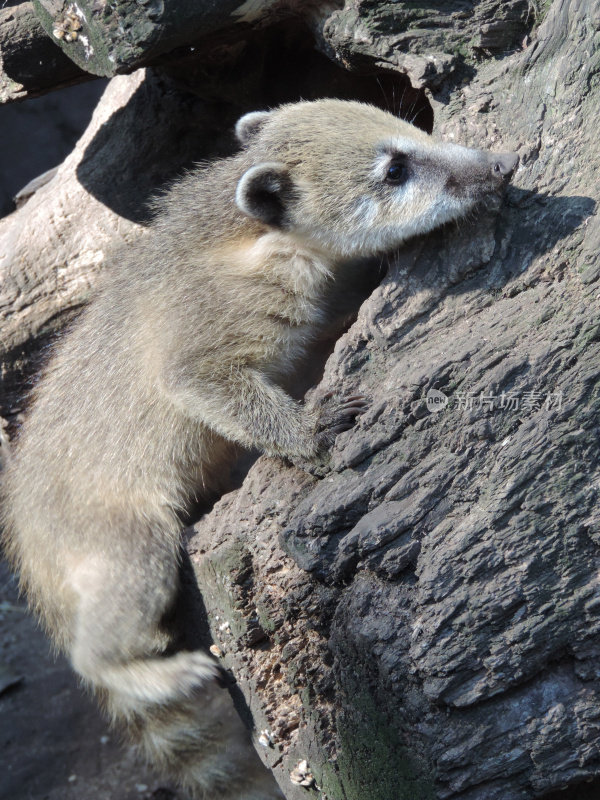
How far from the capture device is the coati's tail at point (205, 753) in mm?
4133

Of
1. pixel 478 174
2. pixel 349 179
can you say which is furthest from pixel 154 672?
pixel 478 174

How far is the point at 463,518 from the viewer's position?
2.95m

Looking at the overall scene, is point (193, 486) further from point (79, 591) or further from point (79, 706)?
point (79, 706)

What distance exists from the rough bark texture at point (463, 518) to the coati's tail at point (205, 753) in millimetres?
539

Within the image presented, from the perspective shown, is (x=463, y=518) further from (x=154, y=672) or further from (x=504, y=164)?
(x=154, y=672)

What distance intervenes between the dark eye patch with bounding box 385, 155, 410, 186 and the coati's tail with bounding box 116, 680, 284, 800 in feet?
8.94

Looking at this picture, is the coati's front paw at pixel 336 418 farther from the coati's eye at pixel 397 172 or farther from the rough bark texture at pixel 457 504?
the coati's eye at pixel 397 172

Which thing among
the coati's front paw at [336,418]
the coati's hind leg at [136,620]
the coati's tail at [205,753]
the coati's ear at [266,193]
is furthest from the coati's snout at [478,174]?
the coati's tail at [205,753]

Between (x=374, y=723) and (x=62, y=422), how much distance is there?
2.29m

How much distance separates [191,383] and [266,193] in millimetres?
972

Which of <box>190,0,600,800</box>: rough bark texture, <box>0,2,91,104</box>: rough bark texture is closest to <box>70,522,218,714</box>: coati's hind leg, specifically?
<box>190,0,600,800</box>: rough bark texture

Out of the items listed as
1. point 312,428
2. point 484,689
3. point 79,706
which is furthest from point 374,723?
point 79,706

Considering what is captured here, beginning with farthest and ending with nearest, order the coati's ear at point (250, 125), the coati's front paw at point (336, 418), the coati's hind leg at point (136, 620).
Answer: the coati's ear at point (250, 125), the coati's hind leg at point (136, 620), the coati's front paw at point (336, 418)

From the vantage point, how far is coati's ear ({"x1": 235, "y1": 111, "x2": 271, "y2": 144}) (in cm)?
411
